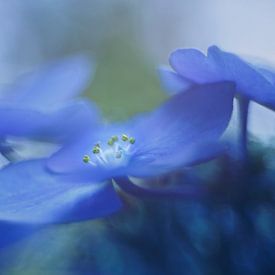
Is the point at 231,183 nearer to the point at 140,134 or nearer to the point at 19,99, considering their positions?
the point at 140,134

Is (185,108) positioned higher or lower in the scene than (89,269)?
higher

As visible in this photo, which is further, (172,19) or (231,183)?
(172,19)

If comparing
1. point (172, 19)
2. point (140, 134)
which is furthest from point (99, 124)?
point (172, 19)

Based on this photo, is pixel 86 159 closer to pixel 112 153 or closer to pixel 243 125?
pixel 112 153

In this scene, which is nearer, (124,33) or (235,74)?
(235,74)

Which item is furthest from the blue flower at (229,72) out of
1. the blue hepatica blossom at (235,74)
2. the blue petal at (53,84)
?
the blue petal at (53,84)

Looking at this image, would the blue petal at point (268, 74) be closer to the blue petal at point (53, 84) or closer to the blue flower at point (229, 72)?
the blue flower at point (229, 72)

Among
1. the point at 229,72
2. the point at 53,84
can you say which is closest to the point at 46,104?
the point at 53,84
